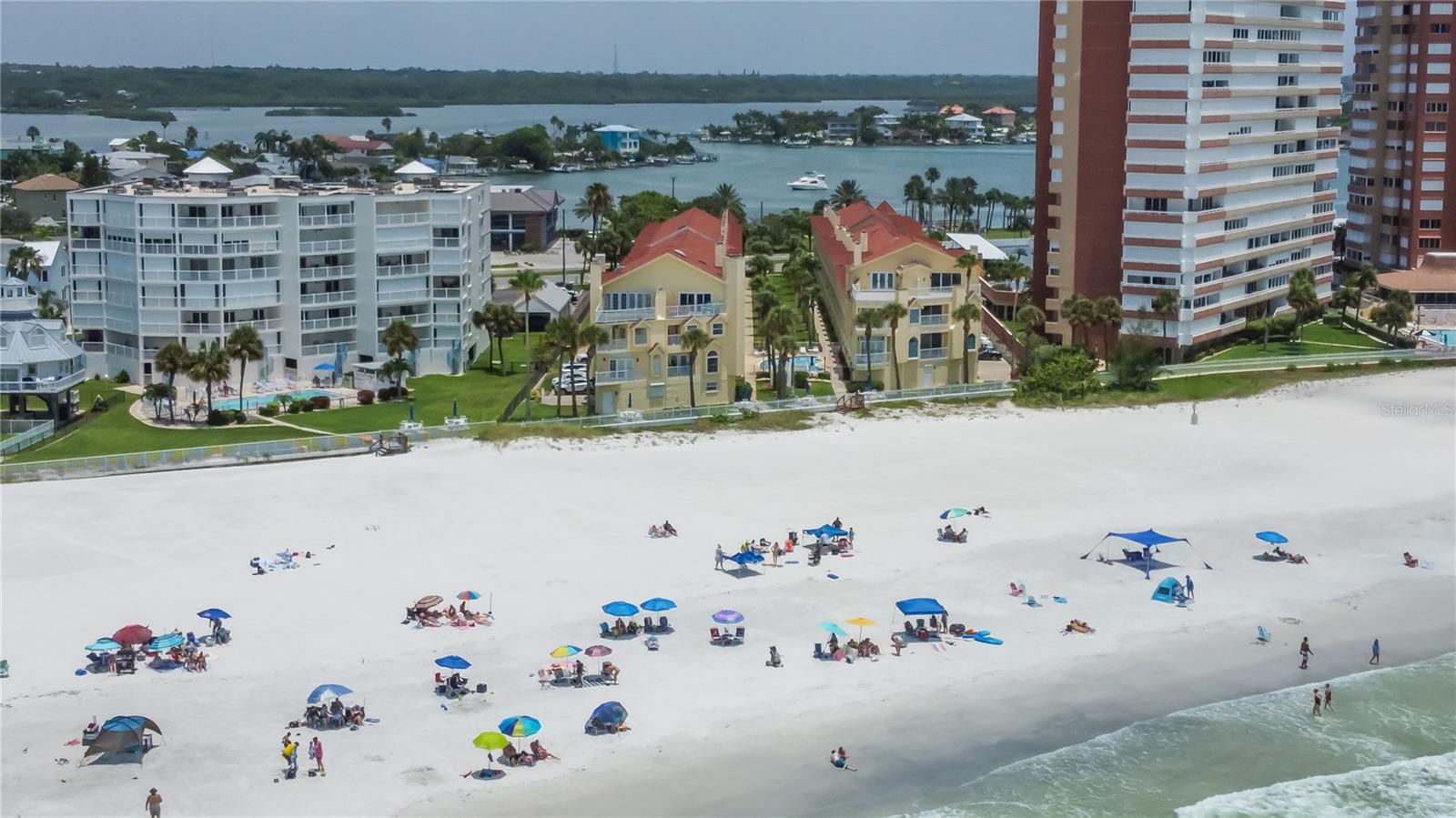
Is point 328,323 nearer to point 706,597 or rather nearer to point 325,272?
point 325,272

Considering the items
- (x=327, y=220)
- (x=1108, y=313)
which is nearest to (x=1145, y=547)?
(x=1108, y=313)

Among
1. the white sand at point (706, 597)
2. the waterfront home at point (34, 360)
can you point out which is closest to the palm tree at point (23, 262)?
the waterfront home at point (34, 360)

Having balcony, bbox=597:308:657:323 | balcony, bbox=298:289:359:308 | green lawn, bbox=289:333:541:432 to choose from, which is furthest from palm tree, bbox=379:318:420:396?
balcony, bbox=597:308:657:323

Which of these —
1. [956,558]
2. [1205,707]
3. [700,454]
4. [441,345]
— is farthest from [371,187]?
[1205,707]

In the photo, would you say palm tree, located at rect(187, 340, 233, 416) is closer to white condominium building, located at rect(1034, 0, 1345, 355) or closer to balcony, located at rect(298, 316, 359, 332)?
balcony, located at rect(298, 316, 359, 332)

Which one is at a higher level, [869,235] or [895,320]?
[869,235]

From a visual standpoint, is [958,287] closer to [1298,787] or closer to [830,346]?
[830,346]

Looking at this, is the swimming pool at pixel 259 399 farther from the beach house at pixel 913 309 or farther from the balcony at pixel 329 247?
the beach house at pixel 913 309
